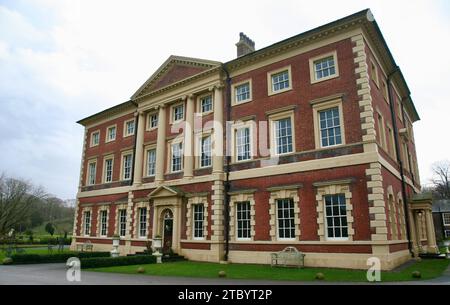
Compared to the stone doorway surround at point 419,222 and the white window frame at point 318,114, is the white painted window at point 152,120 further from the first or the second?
the stone doorway surround at point 419,222

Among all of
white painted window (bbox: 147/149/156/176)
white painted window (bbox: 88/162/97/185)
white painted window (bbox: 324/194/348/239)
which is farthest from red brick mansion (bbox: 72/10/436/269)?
white painted window (bbox: 88/162/97/185)

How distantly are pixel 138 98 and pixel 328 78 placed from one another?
55.4ft

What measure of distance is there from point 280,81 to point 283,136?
375cm

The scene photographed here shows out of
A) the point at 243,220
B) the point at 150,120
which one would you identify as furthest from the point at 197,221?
the point at 150,120

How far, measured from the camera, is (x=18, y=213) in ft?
180

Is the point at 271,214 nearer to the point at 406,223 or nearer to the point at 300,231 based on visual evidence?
the point at 300,231

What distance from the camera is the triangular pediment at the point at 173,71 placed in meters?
25.2

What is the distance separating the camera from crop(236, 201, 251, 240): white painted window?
20953 millimetres

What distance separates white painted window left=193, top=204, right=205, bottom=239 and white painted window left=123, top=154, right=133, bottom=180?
9397mm

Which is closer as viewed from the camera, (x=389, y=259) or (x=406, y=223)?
(x=389, y=259)

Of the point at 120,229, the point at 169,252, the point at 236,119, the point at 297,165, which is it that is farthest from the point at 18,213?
the point at 297,165

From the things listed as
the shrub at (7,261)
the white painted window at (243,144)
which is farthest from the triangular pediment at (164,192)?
the shrub at (7,261)

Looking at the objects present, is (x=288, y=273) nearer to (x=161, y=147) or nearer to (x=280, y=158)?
(x=280, y=158)

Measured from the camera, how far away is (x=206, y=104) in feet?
82.7
